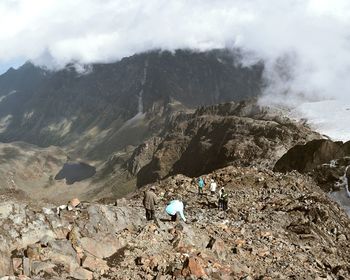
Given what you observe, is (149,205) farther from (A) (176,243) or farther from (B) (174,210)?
(A) (176,243)

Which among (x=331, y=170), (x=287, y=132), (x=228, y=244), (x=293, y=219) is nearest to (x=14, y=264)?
(x=228, y=244)

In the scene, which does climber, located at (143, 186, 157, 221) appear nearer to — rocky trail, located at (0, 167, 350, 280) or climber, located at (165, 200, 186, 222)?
rocky trail, located at (0, 167, 350, 280)

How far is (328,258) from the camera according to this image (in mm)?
29141

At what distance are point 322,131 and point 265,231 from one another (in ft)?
566

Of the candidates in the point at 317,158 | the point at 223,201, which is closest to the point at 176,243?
the point at 223,201

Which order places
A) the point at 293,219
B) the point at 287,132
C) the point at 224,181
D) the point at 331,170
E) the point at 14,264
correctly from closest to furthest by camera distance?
1. the point at 14,264
2. the point at 293,219
3. the point at 224,181
4. the point at 331,170
5. the point at 287,132

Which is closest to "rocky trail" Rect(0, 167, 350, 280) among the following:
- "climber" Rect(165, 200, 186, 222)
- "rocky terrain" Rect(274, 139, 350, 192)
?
"climber" Rect(165, 200, 186, 222)

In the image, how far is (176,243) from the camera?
81.0ft

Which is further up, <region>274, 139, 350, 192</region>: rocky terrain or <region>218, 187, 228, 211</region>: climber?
<region>218, 187, 228, 211</region>: climber

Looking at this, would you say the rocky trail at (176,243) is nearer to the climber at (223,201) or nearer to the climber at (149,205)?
the climber at (149,205)

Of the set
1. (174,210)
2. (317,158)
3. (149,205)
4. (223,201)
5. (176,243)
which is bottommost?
(317,158)

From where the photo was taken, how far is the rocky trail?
20.8 meters

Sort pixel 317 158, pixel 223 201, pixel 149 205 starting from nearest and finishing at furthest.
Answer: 1. pixel 149 205
2. pixel 223 201
3. pixel 317 158

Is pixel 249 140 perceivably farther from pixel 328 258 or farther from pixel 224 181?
pixel 328 258
